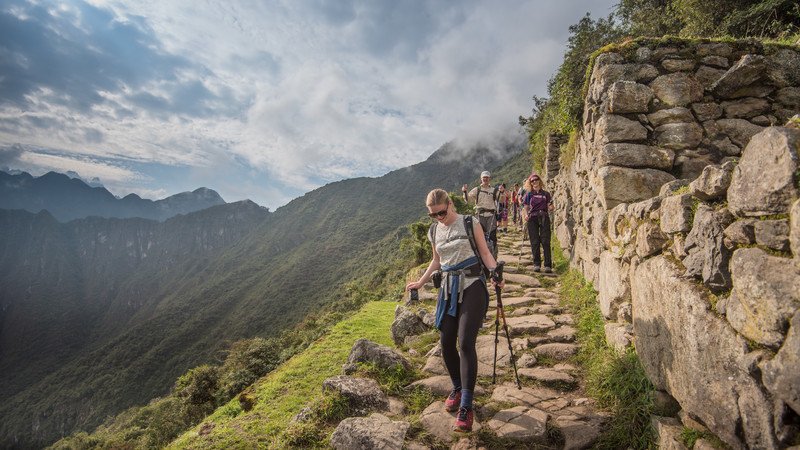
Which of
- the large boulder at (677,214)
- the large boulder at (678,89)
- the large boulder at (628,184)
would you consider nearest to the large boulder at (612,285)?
the large boulder at (628,184)

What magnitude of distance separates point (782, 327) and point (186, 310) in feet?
599

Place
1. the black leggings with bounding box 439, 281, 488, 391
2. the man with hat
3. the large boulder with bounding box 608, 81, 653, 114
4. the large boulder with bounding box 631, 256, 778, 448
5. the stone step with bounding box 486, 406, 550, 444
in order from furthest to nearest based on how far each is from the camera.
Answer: the man with hat
the large boulder with bounding box 608, 81, 653, 114
the black leggings with bounding box 439, 281, 488, 391
the stone step with bounding box 486, 406, 550, 444
the large boulder with bounding box 631, 256, 778, 448

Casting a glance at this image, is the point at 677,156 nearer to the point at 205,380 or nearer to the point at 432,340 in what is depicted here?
the point at 432,340

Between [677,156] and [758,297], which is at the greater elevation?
[677,156]

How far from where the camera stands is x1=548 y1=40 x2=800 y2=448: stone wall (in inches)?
80.5

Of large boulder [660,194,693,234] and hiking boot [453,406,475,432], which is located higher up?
large boulder [660,194,693,234]

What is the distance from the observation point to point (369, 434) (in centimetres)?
362

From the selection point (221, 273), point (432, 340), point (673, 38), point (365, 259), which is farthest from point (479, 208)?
point (221, 273)

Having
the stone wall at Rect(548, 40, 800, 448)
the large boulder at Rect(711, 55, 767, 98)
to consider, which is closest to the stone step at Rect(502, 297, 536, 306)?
the stone wall at Rect(548, 40, 800, 448)

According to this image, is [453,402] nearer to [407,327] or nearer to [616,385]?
[616,385]

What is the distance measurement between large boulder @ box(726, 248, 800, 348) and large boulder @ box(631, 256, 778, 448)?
0.16 meters

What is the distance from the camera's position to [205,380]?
35.2 ft

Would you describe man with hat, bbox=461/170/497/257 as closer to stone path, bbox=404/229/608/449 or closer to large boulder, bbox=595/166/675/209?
stone path, bbox=404/229/608/449

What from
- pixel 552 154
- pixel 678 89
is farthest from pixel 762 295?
pixel 552 154
